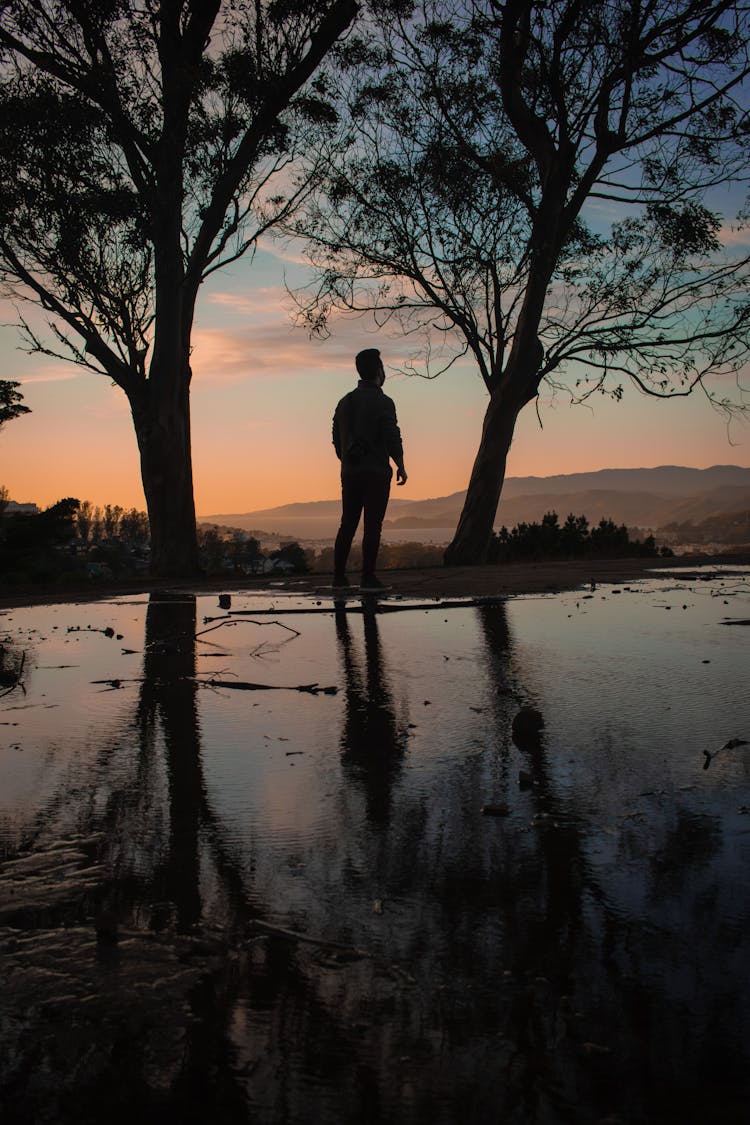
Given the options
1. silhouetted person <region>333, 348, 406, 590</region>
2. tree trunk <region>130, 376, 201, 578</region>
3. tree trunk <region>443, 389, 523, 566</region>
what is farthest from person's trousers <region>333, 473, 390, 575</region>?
tree trunk <region>443, 389, 523, 566</region>

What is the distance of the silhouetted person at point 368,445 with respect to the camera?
11227 millimetres

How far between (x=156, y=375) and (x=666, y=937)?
55.5ft

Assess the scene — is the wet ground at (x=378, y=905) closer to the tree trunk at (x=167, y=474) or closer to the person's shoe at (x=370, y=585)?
the person's shoe at (x=370, y=585)

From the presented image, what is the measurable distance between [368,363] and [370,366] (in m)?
0.04

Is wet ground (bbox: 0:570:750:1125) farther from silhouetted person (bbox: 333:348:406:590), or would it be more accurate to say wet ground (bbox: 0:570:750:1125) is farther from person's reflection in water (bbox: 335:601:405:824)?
silhouetted person (bbox: 333:348:406:590)

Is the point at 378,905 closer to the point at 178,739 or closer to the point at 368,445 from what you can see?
the point at 178,739

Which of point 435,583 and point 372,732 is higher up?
point 435,583

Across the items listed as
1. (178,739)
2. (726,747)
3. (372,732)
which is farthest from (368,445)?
(726,747)

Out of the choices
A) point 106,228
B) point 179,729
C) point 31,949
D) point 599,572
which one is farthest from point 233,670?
point 106,228

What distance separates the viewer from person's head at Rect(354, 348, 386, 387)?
37.3ft

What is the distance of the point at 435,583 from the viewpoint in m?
13.0

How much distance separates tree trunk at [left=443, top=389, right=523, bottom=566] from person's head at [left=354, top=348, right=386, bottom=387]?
9882 mm

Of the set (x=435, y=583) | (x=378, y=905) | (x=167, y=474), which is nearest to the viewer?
(x=378, y=905)

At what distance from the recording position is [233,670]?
583 cm
